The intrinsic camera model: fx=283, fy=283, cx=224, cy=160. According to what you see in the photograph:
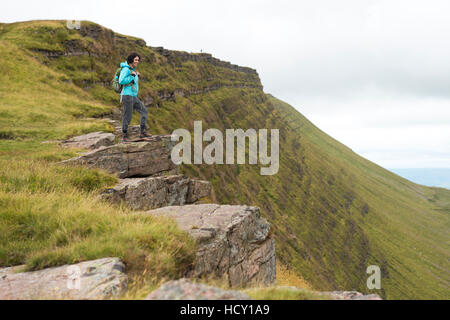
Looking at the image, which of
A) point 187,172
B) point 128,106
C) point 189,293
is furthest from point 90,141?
point 187,172

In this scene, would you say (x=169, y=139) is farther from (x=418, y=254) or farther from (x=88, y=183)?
(x=418, y=254)

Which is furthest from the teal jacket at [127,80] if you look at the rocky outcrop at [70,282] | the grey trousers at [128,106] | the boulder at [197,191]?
the rocky outcrop at [70,282]

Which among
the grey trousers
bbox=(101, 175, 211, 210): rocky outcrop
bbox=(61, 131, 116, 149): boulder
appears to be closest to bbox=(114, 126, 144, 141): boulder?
bbox=(61, 131, 116, 149): boulder

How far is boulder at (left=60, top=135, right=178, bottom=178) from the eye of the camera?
14.1 m

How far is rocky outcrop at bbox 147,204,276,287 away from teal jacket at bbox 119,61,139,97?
6430mm

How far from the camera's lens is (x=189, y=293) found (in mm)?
4133

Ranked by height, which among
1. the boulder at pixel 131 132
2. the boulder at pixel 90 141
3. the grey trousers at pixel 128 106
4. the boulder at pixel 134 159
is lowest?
the boulder at pixel 134 159

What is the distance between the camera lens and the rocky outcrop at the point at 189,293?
4.04 m

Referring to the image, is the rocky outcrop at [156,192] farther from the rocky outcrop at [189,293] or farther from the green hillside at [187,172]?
the rocky outcrop at [189,293]

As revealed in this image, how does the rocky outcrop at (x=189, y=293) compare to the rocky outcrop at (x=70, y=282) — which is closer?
the rocky outcrop at (x=189, y=293)

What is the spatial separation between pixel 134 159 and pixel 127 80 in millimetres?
4920

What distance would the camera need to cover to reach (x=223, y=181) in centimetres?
6625

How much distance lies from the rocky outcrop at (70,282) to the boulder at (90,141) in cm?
1090
